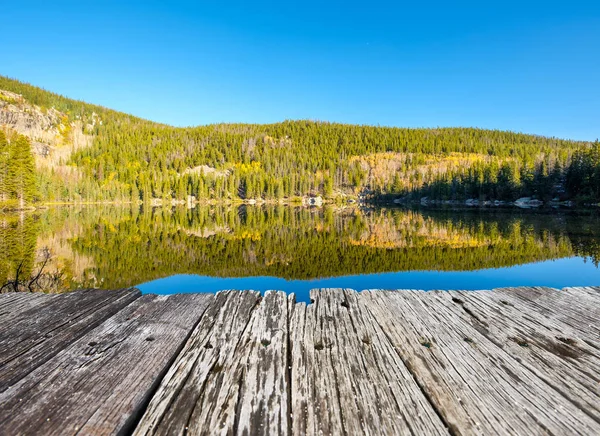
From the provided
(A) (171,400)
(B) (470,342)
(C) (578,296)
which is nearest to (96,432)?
(A) (171,400)

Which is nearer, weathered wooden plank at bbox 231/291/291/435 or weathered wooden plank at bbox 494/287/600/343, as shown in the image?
weathered wooden plank at bbox 231/291/291/435

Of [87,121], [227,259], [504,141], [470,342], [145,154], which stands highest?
[87,121]

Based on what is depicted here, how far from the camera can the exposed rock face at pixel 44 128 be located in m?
127

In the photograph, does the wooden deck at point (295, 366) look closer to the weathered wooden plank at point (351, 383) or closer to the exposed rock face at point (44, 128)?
the weathered wooden plank at point (351, 383)

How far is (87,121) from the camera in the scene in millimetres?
165625

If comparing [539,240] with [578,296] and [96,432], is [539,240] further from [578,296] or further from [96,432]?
[96,432]

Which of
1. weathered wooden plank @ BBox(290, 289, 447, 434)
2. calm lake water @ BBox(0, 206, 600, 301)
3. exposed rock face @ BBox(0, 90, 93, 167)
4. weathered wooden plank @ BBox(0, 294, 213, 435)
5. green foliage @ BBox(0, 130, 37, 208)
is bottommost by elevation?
calm lake water @ BBox(0, 206, 600, 301)

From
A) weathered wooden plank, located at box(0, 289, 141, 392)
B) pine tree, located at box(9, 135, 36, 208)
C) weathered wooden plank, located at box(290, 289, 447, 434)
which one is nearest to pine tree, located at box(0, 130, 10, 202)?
pine tree, located at box(9, 135, 36, 208)

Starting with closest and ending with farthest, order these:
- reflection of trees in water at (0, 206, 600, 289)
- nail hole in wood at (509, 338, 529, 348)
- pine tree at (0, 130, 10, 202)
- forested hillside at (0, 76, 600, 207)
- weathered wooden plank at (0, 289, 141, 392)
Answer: weathered wooden plank at (0, 289, 141, 392), nail hole in wood at (509, 338, 529, 348), reflection of trees in water at (0, 206, 600, 289), pine tree at (0, 130, 10, 202), forested hillside at (0, 76, 600, 207)

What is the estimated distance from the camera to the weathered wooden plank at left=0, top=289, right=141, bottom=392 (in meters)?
1.76

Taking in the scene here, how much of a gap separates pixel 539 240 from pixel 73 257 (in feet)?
74.1

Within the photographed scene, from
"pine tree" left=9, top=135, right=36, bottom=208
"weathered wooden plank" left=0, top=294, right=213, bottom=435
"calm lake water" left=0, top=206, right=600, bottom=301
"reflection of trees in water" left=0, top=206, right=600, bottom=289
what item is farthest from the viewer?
"pine tree" left=9, top=135, right=36, bottom=208

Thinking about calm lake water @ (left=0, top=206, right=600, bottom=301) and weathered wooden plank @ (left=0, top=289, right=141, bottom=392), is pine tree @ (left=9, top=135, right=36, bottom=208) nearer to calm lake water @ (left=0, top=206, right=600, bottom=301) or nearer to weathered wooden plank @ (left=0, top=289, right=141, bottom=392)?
calm lake water @ (left=0, top=206, right=600, bottom=301)

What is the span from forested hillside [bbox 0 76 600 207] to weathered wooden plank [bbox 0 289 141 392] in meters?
68.5
